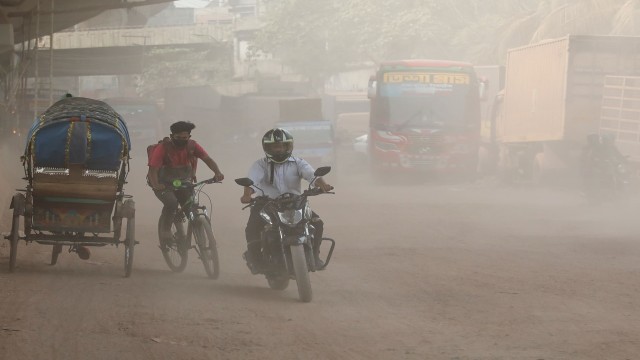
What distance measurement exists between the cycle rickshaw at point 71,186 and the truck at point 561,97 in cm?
1681

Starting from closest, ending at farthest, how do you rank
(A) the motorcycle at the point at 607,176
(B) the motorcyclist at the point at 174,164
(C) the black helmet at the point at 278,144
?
1. (C) the black helmet at the point at 278,144
2. (B) the motorcyclist at the point at 174,164
3. (A) the motorcycle at the point at 607,176

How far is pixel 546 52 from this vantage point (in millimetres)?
Result: 27766

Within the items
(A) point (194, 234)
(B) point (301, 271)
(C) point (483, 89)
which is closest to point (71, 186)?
(A) point (194, 234)

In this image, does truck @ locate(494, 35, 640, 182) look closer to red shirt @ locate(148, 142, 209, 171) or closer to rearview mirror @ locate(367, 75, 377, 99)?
rearview mirror @ locate(367, 75, 377, 99)

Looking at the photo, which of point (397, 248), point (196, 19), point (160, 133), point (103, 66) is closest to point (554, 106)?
point (397, 248)

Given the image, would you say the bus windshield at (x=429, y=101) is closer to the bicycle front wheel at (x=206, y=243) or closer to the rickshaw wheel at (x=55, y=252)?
the rickshaw wheel at (x=55, y=252)

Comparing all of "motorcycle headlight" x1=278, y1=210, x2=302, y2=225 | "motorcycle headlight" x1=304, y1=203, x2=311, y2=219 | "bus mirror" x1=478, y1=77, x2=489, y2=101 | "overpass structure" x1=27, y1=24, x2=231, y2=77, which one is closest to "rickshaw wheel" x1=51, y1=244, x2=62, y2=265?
"motorcycle headlight" x1=278, y1=210, x2=302, y2=225

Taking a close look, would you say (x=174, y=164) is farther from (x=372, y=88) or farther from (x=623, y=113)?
(x=372, y=88)

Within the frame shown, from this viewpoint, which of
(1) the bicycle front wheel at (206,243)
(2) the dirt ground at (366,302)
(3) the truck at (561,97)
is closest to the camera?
(2) the dirt ground at (366,302)

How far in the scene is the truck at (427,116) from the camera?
1113 inches

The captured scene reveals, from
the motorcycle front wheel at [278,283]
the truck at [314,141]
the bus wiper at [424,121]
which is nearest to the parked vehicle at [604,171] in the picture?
the bus wiper at [424,121]

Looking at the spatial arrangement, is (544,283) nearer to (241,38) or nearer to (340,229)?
(340,229)

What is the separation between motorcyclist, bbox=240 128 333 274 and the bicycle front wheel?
3.65 ft

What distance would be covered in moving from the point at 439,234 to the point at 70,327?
374 inches
